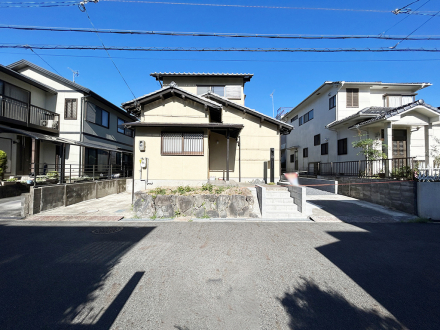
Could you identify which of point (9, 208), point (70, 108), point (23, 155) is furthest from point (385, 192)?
point (23, 155)

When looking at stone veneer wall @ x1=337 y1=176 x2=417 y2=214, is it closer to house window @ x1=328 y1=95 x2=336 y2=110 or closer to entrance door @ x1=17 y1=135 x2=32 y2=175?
house window @ x1=328 y1=95 x2=336 y2=110

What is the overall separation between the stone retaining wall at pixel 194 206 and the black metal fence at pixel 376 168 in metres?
6.75

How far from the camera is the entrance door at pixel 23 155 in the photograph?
11938mm

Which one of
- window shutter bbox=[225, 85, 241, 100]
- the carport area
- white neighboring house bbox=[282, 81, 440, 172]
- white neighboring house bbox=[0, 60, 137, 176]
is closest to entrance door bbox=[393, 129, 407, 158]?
white neighboring house bbox=[282, 81, 440, 172]

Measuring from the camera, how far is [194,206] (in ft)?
22.4

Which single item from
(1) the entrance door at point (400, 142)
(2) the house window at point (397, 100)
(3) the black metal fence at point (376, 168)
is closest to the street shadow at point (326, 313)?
(3) the black metal fence at point (376, 168)

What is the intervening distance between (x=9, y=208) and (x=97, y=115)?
8.82 m

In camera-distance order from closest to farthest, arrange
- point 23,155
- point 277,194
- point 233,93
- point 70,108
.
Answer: point 277,194
point 23,155
point 70,108
point 233,93

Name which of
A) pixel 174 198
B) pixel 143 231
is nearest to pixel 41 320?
pixel 143 231

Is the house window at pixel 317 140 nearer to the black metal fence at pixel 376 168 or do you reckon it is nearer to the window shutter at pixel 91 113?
the black metal fence at pixel 376 168

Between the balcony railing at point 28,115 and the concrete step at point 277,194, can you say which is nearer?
the concrete step at point 277,194

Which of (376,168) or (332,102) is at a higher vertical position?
(332,102)

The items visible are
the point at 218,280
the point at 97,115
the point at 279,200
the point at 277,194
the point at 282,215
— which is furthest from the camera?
the point at 97,115

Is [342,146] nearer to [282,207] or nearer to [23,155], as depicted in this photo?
[282,207]
